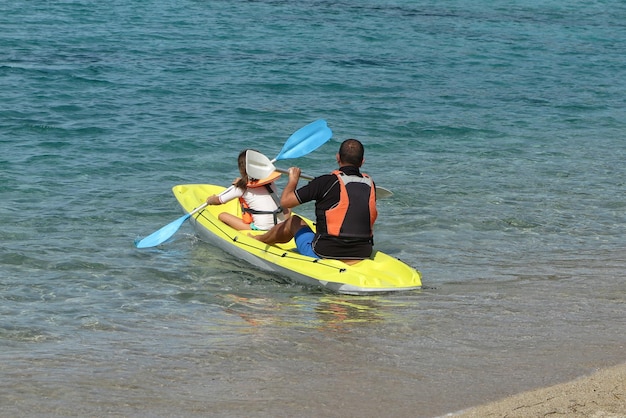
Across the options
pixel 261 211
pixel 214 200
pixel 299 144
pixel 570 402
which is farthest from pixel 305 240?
pixel 570 402

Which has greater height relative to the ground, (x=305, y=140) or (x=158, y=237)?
(x=305, y=140)

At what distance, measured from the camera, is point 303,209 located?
10.0 m

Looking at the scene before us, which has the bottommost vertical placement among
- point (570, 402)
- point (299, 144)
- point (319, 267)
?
point (319, 267)

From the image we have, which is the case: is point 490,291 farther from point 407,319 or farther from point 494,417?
point 494,417

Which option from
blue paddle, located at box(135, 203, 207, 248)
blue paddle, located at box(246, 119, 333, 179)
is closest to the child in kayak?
blue paddle, located at box(246, 119, 333, 179)

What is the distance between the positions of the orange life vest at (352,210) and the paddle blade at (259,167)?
3.46ft

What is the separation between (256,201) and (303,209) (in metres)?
1.99

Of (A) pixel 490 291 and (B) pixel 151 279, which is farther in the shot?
(B) pixel 151 279

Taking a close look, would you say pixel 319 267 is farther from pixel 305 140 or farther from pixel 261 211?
pixel 305 140

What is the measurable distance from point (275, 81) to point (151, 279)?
1036 cm

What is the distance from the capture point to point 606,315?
5965 millimetres

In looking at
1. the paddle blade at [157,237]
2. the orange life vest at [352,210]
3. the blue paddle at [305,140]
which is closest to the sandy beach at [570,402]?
the orange life vest at [352,210]

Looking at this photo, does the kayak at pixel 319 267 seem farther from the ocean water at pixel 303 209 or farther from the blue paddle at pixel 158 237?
the blue paddle at pixel 158 237

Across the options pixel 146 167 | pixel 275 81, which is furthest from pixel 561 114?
pixel 146 167
